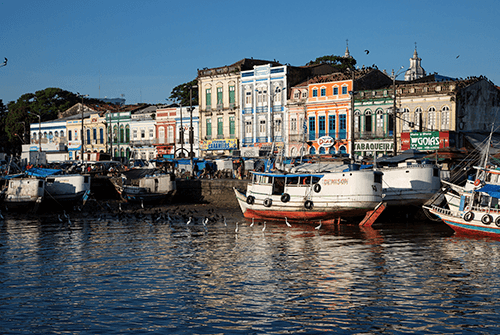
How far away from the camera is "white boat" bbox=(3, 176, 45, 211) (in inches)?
1622

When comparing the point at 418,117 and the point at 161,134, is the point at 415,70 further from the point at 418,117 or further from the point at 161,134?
the point at 418,117

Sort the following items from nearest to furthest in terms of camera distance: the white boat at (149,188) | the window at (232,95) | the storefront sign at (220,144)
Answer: the white boat at (149,188) < the storefront sign at (220,144) < the window at (232,95)

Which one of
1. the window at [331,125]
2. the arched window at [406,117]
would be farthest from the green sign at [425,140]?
the window at [331,125]

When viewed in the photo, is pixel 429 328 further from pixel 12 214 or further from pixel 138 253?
pixel 12 214

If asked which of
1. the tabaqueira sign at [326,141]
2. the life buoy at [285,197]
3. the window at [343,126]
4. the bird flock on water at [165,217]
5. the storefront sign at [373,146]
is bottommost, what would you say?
the bird flock on water at [165,217]

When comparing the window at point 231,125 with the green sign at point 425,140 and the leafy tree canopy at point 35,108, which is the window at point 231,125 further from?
the leafy tree canopy at point 35,108

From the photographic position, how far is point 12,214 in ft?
134

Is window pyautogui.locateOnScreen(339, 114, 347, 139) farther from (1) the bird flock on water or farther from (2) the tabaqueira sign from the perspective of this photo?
(1) the bird flock on water

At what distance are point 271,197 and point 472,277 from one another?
16.7 meters

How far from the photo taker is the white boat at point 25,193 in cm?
4119

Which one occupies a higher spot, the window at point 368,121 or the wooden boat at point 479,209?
the window at point 368,121

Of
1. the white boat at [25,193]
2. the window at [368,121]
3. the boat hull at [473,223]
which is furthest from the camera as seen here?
the window at [368,121]

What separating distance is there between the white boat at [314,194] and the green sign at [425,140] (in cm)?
1633

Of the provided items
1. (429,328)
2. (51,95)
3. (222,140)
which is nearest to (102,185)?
(222,140)
